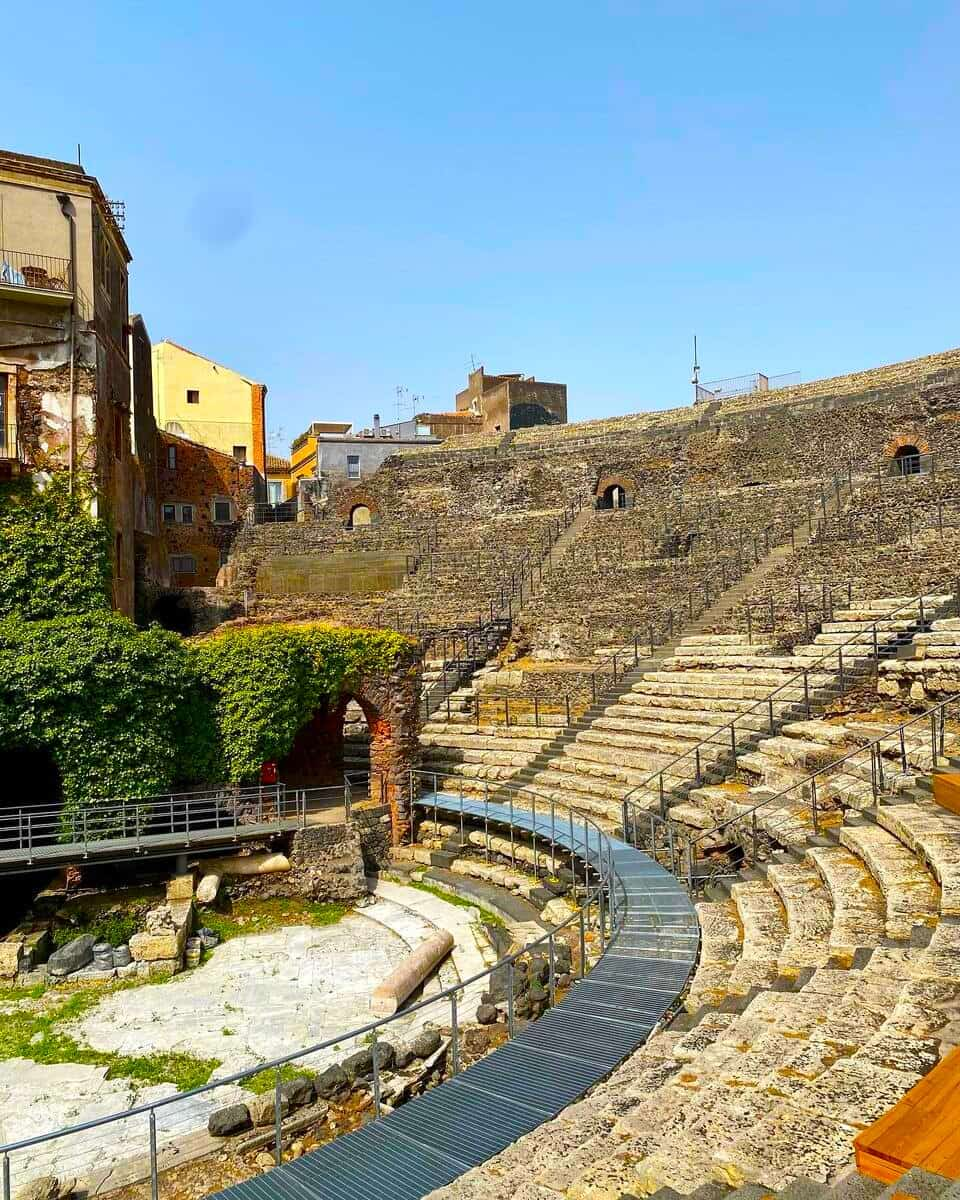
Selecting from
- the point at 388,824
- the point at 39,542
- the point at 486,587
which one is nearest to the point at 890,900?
the point at 388,824

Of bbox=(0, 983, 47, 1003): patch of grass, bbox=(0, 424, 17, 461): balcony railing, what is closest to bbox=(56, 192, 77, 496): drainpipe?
bbox=(0, 424, 17, 461): balcony railing

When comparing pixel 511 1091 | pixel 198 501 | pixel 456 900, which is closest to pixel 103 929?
pixel 456 900

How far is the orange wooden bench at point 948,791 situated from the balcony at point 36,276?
64.9 ft

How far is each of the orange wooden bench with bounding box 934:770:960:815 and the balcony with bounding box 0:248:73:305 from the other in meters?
19.8

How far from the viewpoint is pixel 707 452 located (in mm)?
32062

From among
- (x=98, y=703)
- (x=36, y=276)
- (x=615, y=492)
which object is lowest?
(x=98, y=703)

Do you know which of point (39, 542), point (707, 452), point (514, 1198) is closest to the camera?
point (514, 1198)

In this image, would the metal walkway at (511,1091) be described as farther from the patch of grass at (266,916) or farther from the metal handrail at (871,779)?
the patch of grass at (266,916)

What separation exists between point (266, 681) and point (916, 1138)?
45.9 ft

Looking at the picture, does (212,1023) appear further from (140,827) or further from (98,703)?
(98,703)

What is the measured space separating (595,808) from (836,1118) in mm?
10510

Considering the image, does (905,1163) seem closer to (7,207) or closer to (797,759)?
(797,759)

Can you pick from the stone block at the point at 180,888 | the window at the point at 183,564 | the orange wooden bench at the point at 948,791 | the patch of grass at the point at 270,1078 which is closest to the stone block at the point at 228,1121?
the patch of grass at the point at 270,1078

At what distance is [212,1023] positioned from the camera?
10453mm
